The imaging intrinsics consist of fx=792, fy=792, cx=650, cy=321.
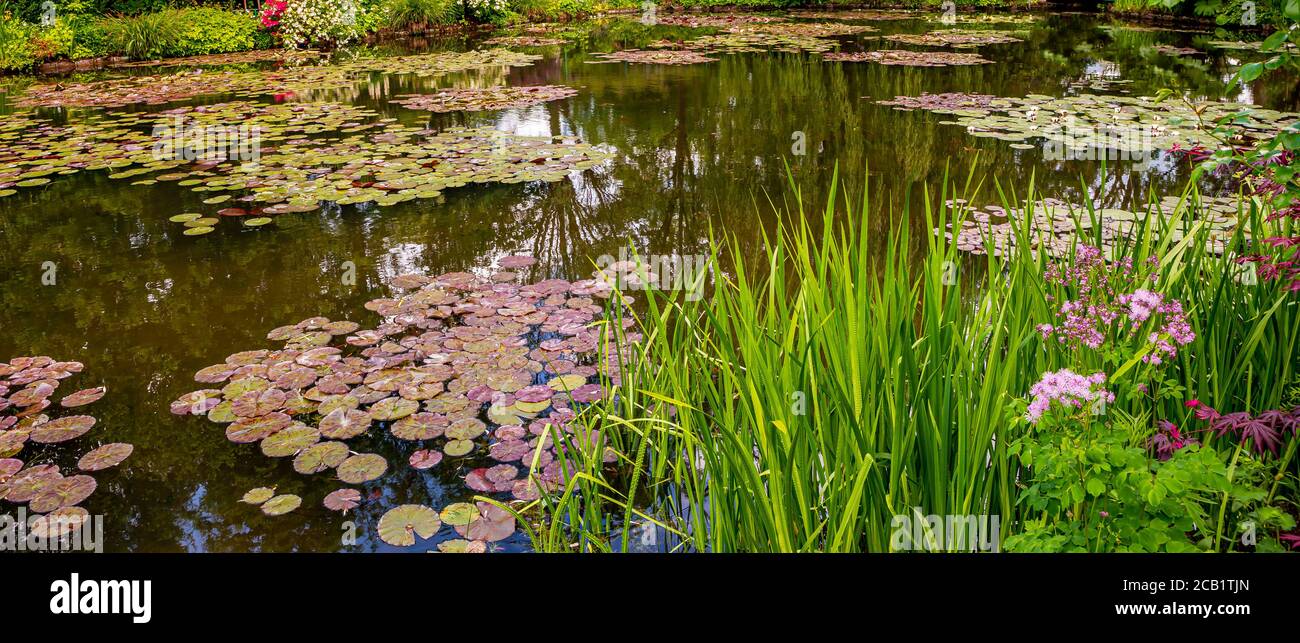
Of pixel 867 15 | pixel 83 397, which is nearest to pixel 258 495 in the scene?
pixel 83 397

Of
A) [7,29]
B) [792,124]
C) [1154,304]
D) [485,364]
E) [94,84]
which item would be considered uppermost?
[7,29]

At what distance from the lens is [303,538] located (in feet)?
7.27

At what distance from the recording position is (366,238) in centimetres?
454

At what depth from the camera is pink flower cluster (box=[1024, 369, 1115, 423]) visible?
138 centimetres

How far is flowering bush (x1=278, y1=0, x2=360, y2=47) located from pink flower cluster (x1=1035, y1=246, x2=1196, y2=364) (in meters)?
14.0

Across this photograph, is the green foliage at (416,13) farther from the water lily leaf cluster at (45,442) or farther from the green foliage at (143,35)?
the water lily leaf cluster at (45,442)

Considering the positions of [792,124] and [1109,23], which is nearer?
[792,124]

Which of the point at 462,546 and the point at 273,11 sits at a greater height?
the point at 273,11

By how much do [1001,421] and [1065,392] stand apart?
0.37 meters

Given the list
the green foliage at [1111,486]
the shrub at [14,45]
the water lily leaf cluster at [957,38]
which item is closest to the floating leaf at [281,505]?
the green foliage at [1111,486]

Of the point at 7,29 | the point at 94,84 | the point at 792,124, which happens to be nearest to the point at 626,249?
the point at 792,124

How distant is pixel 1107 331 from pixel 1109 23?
17918mm

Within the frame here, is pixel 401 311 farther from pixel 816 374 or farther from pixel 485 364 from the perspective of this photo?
pixel 816 374

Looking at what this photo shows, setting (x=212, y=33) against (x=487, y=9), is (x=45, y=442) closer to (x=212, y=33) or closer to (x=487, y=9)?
(x=212, y=33)
